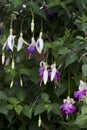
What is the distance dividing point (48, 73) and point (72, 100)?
0.51 ft

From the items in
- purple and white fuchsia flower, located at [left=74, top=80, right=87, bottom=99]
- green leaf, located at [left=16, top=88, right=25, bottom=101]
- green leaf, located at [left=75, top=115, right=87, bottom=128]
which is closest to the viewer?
green leaf, located at [left=75, top=115, right=87, bottom=128]

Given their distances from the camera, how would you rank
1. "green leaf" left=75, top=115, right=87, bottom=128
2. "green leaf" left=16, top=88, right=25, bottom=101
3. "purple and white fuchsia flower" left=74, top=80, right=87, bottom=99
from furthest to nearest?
1. "green leaf" left=16, top=88, right=25, bottom=101
2. "purple and white fuchsia flower" left=74, top=80, right=87, bottom=99
3. "green leaf" left=75, top=115, right=87, bottom=128

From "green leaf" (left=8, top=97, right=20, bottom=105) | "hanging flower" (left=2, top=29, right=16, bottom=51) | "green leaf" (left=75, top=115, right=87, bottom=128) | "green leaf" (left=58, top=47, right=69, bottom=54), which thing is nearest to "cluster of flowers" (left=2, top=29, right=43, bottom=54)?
"hanging flower" (left=2, top=29, right=16, bottom=51)

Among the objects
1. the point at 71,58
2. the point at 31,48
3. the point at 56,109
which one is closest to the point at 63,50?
the point at 71,58

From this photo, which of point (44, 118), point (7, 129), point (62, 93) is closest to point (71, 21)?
point (62, 93)

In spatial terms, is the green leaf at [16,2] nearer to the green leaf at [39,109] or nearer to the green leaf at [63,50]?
the green leaf at [63,50]

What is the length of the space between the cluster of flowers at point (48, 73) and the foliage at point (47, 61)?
35mm

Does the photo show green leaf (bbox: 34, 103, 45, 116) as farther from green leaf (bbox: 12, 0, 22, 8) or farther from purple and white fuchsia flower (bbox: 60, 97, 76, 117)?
green leaf (bbox: 12, 0, 22, 8)

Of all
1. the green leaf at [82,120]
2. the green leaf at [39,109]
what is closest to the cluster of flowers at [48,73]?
the green leaf at [39,109]

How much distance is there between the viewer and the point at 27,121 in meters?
1.80

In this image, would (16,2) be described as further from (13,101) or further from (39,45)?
(13,101)

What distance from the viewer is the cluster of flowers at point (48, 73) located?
1.64m

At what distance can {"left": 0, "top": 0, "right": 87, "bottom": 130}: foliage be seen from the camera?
164 centimetres

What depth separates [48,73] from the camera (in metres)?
1.67
